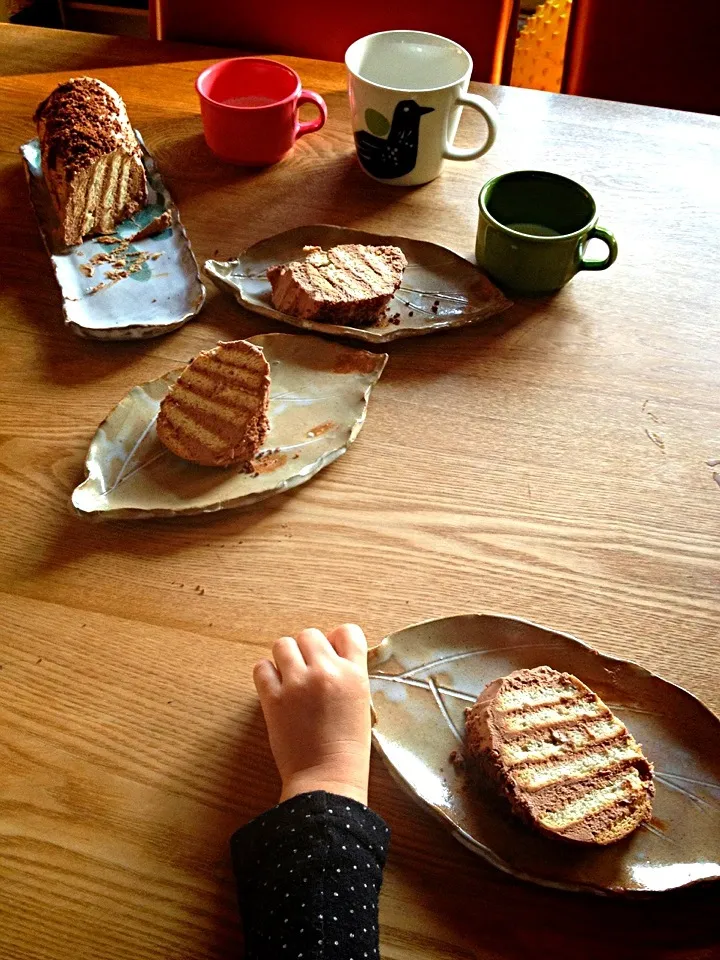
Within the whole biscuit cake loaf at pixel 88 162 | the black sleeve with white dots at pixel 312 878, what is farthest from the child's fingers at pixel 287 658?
the whole biscuit cake loaf at pixel 88 162

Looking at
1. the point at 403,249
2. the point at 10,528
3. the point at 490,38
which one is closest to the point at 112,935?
the point at 10,528

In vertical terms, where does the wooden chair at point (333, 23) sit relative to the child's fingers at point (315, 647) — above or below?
above

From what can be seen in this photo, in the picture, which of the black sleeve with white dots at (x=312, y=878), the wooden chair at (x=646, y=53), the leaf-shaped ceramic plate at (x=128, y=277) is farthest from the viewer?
the wooden chair at (x=646, y=53)

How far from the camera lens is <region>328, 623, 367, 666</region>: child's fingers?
28.0 inches

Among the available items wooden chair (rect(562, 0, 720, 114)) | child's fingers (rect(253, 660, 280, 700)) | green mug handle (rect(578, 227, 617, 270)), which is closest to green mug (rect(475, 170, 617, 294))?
green mug handle (rect(578, 227, 617, 270))

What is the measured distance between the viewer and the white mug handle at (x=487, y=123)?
1.14 metres

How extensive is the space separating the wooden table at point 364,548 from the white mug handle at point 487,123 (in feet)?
0.15

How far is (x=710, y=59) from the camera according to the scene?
137 centimetres

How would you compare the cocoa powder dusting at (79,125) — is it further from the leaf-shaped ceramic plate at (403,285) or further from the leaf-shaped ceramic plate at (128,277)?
the leaf-shaped ceramic plate at (403,285)

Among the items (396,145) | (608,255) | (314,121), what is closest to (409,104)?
(396,145)

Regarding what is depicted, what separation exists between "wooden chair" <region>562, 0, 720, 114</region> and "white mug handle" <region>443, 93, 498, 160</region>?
37cm

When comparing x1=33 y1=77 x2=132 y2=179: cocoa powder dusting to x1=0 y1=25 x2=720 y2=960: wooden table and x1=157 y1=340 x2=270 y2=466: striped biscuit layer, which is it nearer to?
x1=0 y1=25 x2=720 y2=960: wooden table

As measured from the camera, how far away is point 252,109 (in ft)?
3.84

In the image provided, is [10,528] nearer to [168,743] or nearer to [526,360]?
[168,743]
